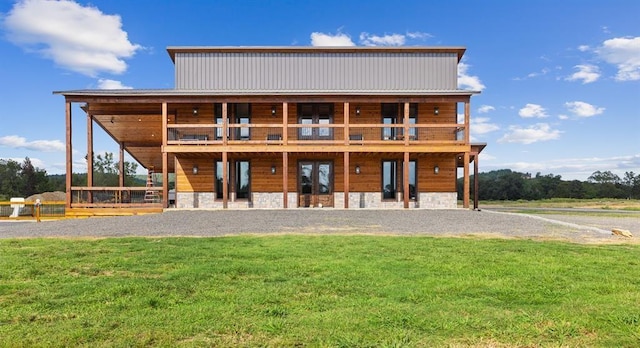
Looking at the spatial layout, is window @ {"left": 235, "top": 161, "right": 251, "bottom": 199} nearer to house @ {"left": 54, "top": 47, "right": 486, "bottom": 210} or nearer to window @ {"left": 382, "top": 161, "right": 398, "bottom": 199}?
house @ {"left": 54, "top": 47, "right": 486, "bottom": 210}

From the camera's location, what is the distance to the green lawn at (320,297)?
3174 mm

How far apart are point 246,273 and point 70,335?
234 centimetres

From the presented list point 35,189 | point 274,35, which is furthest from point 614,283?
point 35,189

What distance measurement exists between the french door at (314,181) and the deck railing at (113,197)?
6.80m

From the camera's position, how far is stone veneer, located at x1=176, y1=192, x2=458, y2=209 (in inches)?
778

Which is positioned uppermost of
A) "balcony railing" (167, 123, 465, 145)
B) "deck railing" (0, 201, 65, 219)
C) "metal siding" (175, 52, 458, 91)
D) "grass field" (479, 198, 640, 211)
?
"metal siding" (175, 52, 458, 91)

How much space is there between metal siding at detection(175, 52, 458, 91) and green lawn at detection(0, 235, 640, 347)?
631 inches

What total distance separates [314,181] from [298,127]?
9.84 feet

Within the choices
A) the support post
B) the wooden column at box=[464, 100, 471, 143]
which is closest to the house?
the wooden column at box=[464, 100, 471, 143]

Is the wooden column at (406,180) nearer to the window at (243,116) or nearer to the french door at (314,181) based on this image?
the french door at (314,181)

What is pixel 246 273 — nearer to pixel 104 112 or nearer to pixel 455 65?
pixel 104 112

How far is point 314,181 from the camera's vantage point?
2023 cm

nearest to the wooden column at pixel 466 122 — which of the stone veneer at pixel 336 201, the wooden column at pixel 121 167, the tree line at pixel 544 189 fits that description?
the stone veneer at pixel 336 201

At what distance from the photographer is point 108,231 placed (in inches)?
407
